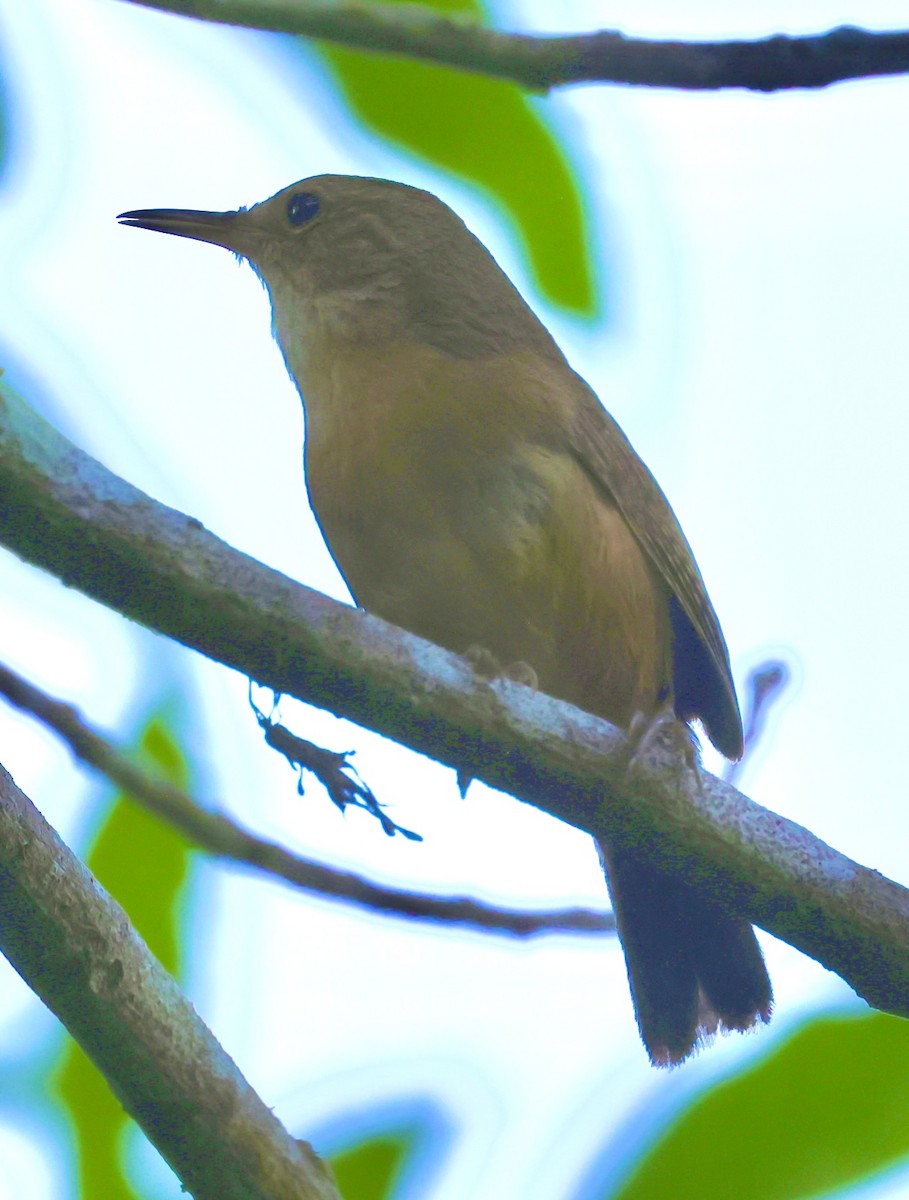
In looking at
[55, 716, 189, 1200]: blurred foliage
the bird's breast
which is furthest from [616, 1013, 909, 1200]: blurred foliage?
the bird's breast

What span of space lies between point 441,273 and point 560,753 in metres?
1.95

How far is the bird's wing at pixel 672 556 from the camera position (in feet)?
13.2

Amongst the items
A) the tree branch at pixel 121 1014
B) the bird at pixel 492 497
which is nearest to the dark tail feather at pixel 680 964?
the bird at pixel 492 497

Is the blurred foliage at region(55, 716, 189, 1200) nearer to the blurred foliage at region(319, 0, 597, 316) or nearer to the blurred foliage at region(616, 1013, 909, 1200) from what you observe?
the blurred foliage at region(616, 1013, 909, 1200)

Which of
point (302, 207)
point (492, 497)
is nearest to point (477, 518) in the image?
point (492, 497)

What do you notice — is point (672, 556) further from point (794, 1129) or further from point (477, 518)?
point (794, 1129)

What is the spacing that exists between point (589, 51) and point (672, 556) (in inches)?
87.4

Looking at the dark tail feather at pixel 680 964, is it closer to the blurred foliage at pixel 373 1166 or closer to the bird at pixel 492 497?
the bird at pixel 492 497

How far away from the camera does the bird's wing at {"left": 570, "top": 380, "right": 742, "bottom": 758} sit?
13.2 ft

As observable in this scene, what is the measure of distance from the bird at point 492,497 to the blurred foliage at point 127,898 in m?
0.75

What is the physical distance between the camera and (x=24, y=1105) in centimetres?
246

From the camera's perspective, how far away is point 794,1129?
1767 millimetres

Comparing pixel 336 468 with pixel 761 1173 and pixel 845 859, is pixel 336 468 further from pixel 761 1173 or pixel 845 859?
pixel 761 1173

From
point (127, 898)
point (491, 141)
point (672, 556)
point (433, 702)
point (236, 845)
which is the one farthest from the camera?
point (672, 556)
